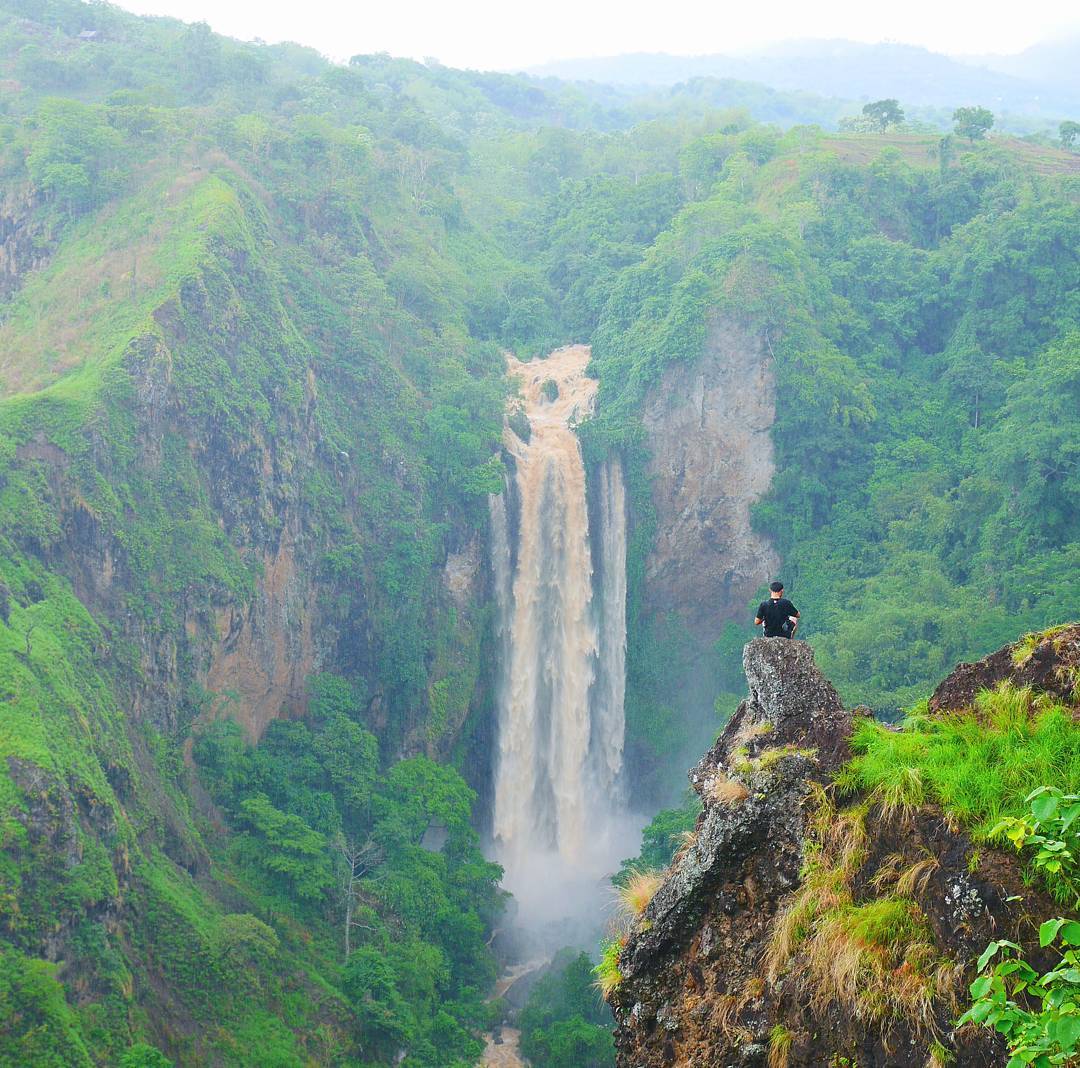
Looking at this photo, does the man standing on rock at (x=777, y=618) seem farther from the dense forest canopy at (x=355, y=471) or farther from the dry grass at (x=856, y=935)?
the dense forest canopy at (x=355, y=471)

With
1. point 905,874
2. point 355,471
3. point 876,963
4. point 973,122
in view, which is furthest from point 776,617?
point 973,122

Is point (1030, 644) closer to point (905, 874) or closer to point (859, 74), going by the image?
point (905, 874)

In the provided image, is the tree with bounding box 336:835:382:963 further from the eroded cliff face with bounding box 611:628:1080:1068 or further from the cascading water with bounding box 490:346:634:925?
the eroded cliff face with bounding box 611:628:1080:1068

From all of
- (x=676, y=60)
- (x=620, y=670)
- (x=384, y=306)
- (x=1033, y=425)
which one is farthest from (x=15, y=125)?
(x=676, y=60)

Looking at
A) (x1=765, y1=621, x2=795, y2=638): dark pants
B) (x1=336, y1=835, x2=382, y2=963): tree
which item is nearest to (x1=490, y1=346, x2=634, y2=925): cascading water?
(x1=336, y1=835, x2=382, y2=963): tree

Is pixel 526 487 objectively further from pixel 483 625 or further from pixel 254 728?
pixel 254 728

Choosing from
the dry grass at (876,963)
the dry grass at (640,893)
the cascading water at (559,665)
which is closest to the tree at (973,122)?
the cascading water at (559,665)

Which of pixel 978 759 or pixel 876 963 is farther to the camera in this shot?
pixel 978 759
